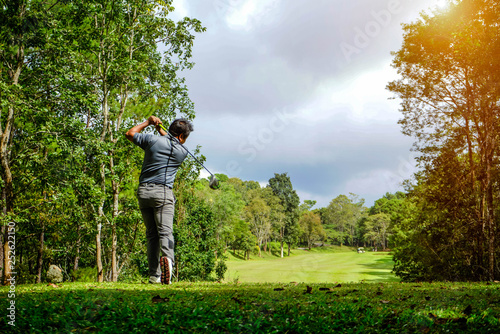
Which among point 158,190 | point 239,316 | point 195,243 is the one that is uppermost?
point 158,190

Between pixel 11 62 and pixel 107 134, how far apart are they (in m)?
4.72

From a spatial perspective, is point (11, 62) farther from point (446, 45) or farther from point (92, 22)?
point (446, 45)

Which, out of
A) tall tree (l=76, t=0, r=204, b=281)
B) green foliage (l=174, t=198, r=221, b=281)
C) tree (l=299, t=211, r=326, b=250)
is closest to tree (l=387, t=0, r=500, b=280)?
tall tree (l=76, t=0, r=204, b=281)

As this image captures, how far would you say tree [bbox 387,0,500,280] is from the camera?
14.7m

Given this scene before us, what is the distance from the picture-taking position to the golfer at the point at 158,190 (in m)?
5.23

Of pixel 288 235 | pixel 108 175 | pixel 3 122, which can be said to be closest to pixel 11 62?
pixel 3 122

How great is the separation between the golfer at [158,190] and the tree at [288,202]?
72697 mm

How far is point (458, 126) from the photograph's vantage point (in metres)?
17.0

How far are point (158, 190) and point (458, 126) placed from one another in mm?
16621

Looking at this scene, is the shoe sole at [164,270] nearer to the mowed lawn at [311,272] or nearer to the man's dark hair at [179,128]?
the man's dark hair at [179,128]

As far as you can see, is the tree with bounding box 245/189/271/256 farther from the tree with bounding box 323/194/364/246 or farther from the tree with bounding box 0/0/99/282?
the tree with bounding box 0/0/99/282

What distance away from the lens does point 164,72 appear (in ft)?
60.5

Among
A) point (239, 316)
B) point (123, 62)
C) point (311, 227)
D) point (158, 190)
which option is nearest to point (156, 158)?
point (158, 190)

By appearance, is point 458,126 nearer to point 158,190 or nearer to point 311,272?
point 158,190
